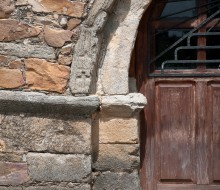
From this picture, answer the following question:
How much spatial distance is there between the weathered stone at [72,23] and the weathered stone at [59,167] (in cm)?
81

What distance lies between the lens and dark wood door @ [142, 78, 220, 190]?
3.28m

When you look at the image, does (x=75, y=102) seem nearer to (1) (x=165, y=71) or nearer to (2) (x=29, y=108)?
(2) (x=29, y=108)

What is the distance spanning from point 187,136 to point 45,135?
3.38 ft

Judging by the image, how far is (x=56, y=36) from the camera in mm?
2914

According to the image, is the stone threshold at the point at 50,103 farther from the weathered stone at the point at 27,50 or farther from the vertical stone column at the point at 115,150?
the weathered stone at the point at 27,50

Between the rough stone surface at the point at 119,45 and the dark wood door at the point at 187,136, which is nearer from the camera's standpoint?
the rough stone surface at the point at 119,45

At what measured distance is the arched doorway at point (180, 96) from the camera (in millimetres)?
3281

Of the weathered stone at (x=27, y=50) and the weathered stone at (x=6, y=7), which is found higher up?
the weathered stone at (x=6, y=7)

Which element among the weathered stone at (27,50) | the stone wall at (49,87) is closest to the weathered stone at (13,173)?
the stone wall at (49,87)

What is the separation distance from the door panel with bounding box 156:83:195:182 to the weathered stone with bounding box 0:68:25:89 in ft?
3.43

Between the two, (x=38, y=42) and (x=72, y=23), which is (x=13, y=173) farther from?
(x=72, y=23)

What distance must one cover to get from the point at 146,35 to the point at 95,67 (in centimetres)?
55

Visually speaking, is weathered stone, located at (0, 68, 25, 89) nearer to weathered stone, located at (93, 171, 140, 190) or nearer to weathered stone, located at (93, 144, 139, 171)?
weathered stone, located at (93, 144, 139, 171)

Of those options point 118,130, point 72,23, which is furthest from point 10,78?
point 118,130
